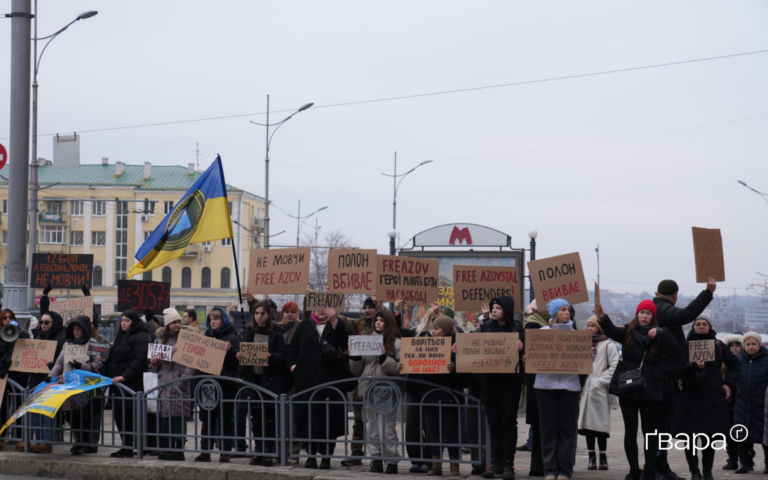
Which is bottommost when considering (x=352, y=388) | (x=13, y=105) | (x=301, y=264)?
(x=352, y=388)

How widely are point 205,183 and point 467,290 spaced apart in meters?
3.90

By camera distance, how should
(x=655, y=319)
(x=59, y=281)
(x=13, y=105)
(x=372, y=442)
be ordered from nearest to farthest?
(x=655, y=319) → (x=372, y=442) → (x=13, y=105) → (x=59, y=281)

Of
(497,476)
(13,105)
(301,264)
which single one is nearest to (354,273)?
(301,264)

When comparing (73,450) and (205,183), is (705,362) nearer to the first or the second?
(205,183)

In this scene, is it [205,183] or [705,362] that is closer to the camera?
[705,362]

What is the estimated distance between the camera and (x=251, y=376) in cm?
969

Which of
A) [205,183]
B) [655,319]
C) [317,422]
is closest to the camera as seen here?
[655,319]

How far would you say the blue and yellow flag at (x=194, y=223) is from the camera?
35.5ft

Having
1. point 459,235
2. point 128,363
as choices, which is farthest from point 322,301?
point 459,235

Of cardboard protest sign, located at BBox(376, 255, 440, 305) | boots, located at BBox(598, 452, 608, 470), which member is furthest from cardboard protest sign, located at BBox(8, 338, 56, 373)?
boots, located at BBox(598, 452, 608, 470)

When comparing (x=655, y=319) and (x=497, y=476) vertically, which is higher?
(x=655, y=319)

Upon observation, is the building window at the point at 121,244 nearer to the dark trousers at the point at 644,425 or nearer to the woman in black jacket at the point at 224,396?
the woman in black jacket at the point at 224,396

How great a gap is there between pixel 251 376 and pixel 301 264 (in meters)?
1.42

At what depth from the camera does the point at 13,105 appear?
1177 cm
